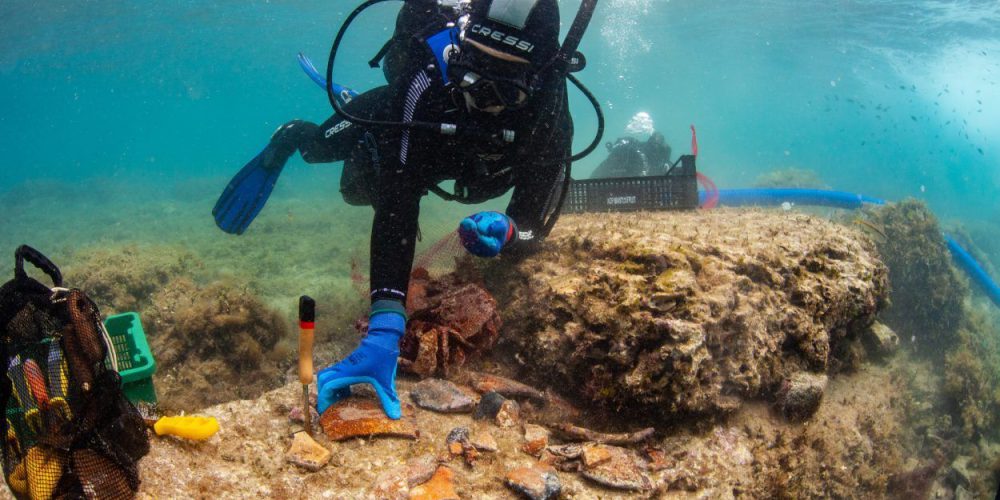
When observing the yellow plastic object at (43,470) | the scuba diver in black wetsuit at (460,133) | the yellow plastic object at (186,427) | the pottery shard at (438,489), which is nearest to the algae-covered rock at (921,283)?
the scuba diver in black wetsuit at (460,133)

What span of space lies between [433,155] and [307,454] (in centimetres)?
225

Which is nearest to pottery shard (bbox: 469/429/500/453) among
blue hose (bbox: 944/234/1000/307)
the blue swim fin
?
the blue swim fin

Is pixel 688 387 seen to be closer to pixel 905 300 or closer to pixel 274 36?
pixel 905 300

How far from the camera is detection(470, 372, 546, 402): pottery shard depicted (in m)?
3.04

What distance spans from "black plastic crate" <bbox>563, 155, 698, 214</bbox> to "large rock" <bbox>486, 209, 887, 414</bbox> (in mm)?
1892

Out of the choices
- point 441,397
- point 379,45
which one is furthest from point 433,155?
point 379,45

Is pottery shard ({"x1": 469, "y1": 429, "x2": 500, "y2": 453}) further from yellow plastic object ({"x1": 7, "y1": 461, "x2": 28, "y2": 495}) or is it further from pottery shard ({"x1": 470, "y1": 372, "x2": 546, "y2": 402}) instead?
yellow plastic object ({"x1": 7, "y1": 461, "x2": 28, "y2": 495})

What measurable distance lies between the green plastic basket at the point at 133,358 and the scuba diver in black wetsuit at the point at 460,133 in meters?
0.97

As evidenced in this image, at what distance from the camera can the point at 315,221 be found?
1645 centimetres

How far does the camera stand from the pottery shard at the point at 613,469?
2.33 metres

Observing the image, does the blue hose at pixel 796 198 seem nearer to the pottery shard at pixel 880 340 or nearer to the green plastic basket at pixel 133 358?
the pottery shard at pixel 880 340

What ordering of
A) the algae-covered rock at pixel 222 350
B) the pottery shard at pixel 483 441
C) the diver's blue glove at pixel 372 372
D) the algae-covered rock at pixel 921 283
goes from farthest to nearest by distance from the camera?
the algae-covered rock at pixel 921 283
the algae-covered rock at pixel 222 350
the diver's blue glove at pixel 372 372
the pottery shard at pixel 483 441

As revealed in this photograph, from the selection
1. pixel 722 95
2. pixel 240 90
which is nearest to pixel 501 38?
pixel 722 95

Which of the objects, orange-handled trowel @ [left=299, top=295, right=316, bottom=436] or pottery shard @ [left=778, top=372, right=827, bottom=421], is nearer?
orange-handled trowel @ [left=299, top=295, right=316, bottom=436]
